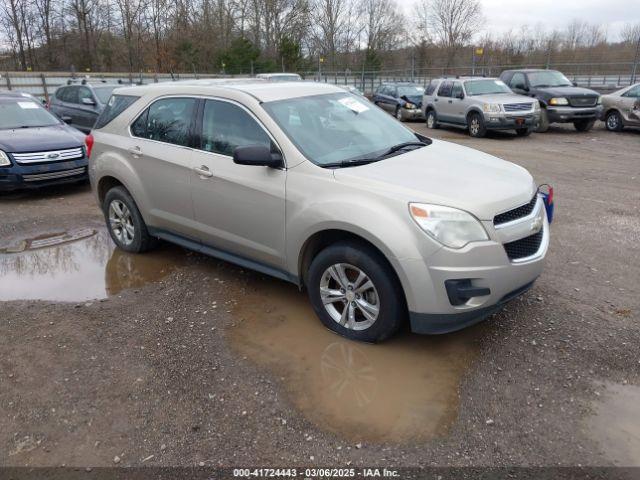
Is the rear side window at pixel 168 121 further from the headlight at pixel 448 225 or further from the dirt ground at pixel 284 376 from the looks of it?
the headlight at pixel 448 225

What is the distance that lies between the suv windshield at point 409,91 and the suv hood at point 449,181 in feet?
57.6

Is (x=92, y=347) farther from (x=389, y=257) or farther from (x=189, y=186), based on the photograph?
(x=389, y=257)

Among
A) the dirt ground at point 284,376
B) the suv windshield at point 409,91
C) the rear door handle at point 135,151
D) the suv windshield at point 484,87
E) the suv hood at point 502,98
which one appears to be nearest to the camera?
the dirt ground at point 284,376

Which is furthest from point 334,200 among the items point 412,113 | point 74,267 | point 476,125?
point 412,113

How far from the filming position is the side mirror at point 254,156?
3.83 metres

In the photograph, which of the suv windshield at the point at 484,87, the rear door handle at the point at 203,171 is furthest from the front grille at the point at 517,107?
the rear door handle at the point at 203,171

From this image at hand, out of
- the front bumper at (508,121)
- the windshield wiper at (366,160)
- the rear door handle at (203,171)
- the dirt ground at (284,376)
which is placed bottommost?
the dirt ground at (284,376)

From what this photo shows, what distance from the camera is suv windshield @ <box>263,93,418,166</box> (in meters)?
4.04

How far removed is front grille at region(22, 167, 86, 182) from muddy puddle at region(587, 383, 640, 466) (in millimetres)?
8088

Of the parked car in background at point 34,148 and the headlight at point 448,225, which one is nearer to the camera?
the headlight at point 448,225

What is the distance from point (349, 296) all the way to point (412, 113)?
58.4ft

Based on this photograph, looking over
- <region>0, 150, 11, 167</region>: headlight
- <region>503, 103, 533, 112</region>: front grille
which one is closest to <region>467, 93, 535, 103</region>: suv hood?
<region>503, 103, 533, 112</region>: front grille

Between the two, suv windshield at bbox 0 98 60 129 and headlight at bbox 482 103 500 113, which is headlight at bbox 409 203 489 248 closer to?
suv windshield at bbox 0 98 60 129

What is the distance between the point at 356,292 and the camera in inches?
144
